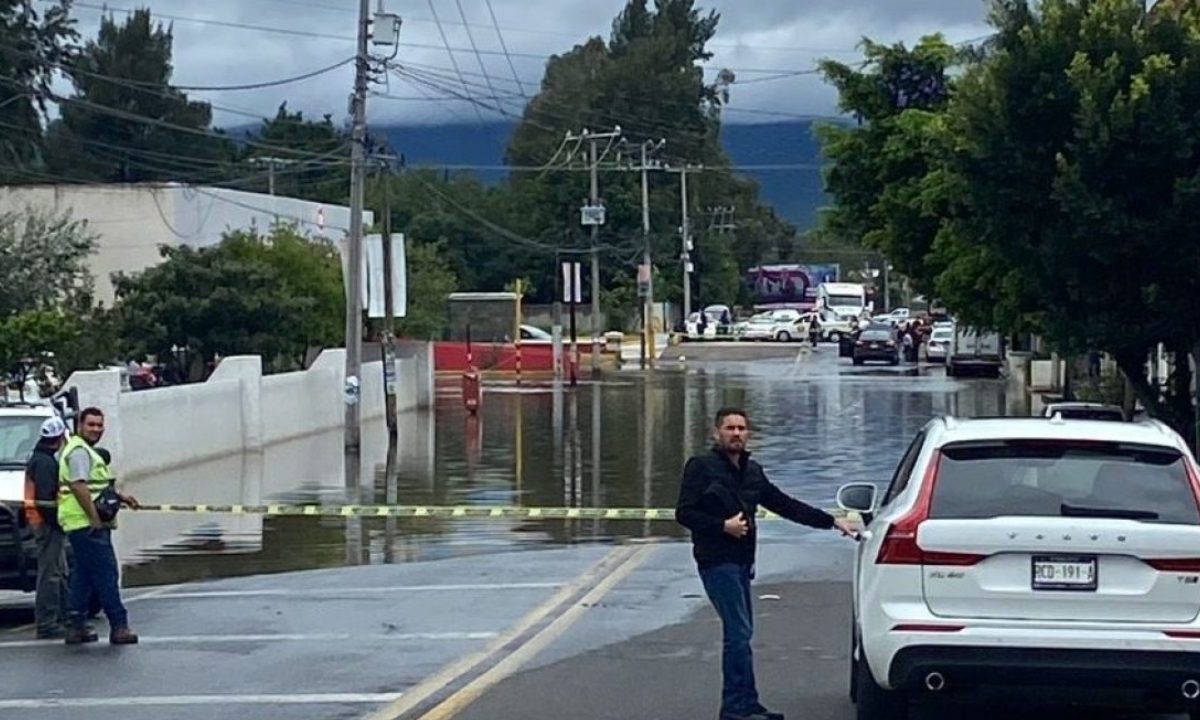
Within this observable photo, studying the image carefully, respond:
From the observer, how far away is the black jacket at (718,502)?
10562mm

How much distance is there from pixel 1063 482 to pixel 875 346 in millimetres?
65371

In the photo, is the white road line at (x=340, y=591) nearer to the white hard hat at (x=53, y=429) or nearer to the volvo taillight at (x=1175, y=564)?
the white hard hat at (x=53, y=429)

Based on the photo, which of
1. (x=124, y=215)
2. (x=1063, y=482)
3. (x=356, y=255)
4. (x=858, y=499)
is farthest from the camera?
(x=124, y=215)

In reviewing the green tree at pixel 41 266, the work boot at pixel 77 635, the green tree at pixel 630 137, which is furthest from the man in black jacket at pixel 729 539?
the green tree at pixel 630 137

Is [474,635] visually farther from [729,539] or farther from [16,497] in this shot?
[729,539]

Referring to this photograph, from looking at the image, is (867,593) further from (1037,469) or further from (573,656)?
(573,656)

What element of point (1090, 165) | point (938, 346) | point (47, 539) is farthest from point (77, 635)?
point (938, 346)

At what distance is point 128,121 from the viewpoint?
106 meters

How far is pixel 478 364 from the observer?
71250 millimetres

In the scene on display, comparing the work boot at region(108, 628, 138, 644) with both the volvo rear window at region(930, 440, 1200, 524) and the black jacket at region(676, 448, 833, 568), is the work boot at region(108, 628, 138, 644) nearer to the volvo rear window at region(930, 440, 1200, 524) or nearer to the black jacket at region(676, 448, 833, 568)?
the black jacket at region(676, 448, 833, 568)

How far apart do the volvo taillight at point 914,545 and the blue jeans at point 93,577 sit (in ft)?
21.9

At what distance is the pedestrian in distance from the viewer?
14.5 metres

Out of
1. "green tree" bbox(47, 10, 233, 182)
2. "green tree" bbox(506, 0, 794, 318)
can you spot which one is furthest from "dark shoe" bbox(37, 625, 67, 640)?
"green tree" bbox(47, 10, 233, 182)

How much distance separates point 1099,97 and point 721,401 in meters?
27.7
